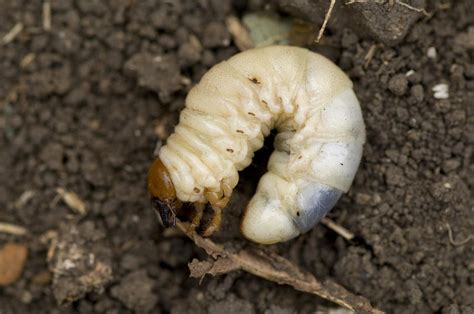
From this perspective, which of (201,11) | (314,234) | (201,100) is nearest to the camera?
(201,100)

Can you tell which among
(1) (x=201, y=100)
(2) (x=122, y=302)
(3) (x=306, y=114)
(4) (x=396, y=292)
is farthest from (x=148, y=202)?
(4) (x=396, y=292)

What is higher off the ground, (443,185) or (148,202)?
(443,185)

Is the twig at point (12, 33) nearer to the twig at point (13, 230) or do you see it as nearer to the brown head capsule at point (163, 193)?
the twig at point (13, 230)

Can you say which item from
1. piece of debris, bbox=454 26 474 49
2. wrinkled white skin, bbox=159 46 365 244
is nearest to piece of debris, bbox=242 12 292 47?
wrinkled white skin, bbox=159 46 365 244

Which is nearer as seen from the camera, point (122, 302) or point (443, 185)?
point (443, 185)

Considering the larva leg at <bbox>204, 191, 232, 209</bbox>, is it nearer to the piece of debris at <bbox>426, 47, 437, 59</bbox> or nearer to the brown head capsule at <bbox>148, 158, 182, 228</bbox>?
Result: the brown head capsule at <bbox>148, 158, 182, 228</bbox>

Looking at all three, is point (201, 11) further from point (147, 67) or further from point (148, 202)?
Result: point (148, 202)
